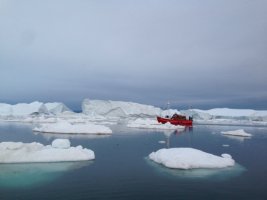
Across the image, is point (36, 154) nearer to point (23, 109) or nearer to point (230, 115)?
point (23, 109)

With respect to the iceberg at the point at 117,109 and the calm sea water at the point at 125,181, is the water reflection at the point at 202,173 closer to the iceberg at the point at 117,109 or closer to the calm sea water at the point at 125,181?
the calm sea water at the point at 125,181

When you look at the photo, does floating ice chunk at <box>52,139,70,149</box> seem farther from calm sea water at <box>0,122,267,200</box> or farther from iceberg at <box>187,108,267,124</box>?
iceberg at <box>187,108,267,124</box>

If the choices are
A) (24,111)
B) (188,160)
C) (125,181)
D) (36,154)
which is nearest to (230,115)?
(24,111)

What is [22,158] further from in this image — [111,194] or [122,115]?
[122,115]

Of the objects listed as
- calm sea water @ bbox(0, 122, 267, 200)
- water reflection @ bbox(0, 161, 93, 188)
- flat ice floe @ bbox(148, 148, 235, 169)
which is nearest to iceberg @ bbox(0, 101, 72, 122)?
water reflection @ bbox(0, 161, 93, 188)

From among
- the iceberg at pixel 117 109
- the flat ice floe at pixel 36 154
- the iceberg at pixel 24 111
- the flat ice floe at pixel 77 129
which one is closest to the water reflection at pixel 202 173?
the flat ice floe at pixel 36 154
